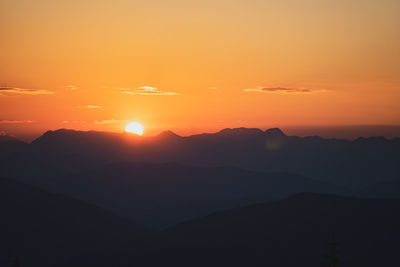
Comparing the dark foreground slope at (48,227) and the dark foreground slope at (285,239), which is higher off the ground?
the dark foreground slope at (285,239)

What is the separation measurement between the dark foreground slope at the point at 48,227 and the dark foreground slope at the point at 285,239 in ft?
111

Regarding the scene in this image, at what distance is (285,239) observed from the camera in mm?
91312

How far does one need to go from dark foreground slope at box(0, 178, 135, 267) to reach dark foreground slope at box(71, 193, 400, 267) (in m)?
33.7

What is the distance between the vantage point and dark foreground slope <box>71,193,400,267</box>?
81625 mm

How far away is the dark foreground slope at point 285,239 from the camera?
81625 mm

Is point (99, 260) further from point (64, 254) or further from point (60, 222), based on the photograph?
point (60, 222)

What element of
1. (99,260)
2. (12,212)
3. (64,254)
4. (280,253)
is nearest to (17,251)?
(64,254)

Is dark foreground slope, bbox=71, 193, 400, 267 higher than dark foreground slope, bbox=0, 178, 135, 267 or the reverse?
higher

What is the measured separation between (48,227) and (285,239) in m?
83.1

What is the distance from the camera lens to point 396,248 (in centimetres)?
7894

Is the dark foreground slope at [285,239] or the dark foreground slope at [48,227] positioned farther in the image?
the dark foreground slope at [48,227]

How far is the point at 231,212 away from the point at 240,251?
90.2ft

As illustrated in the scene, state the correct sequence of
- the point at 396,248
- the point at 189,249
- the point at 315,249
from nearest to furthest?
the point at 396,248
the point at 315,249
the point at 189,249

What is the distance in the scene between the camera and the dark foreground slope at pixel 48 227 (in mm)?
122938
